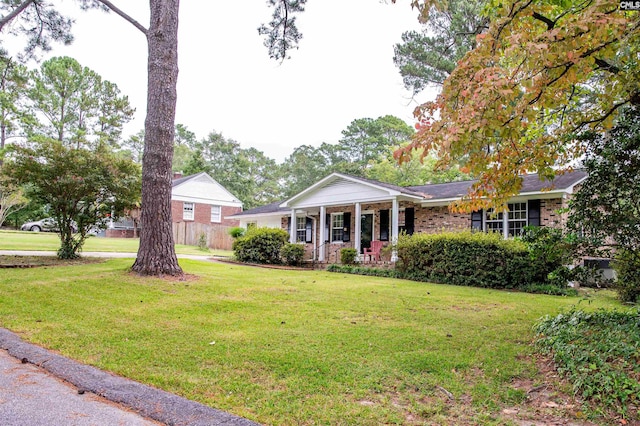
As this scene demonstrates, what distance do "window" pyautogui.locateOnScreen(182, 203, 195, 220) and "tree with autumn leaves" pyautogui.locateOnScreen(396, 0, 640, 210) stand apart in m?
30.2

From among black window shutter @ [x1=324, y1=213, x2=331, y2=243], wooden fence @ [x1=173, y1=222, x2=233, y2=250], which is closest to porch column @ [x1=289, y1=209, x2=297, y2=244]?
black window shutter @ [x1=324, y1=213, x2=331, y2=243]

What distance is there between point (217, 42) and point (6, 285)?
11508 mm

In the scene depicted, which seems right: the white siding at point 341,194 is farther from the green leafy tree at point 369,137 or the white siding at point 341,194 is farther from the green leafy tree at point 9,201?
the green leafy tree at point 369,137

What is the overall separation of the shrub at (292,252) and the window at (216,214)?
18.6m

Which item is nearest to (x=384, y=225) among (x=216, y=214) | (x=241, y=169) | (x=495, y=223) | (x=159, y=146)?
(x=495, y=223)

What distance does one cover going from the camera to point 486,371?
3680 millimetres

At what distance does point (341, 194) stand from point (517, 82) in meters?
14.3

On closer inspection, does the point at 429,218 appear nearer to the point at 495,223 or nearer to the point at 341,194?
the point at 495,223

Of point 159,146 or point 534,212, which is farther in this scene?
point 534,212

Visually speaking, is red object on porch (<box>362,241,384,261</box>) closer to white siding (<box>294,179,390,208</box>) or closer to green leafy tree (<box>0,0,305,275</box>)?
white siding (<box>294,179,390,208</box>)

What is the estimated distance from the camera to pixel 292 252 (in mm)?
17062

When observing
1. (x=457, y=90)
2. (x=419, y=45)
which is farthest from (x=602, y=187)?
(x=419, y=45)

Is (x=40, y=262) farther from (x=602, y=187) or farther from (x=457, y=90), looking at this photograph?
(x=602, y=187)

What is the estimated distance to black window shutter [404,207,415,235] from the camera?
54.6ft
